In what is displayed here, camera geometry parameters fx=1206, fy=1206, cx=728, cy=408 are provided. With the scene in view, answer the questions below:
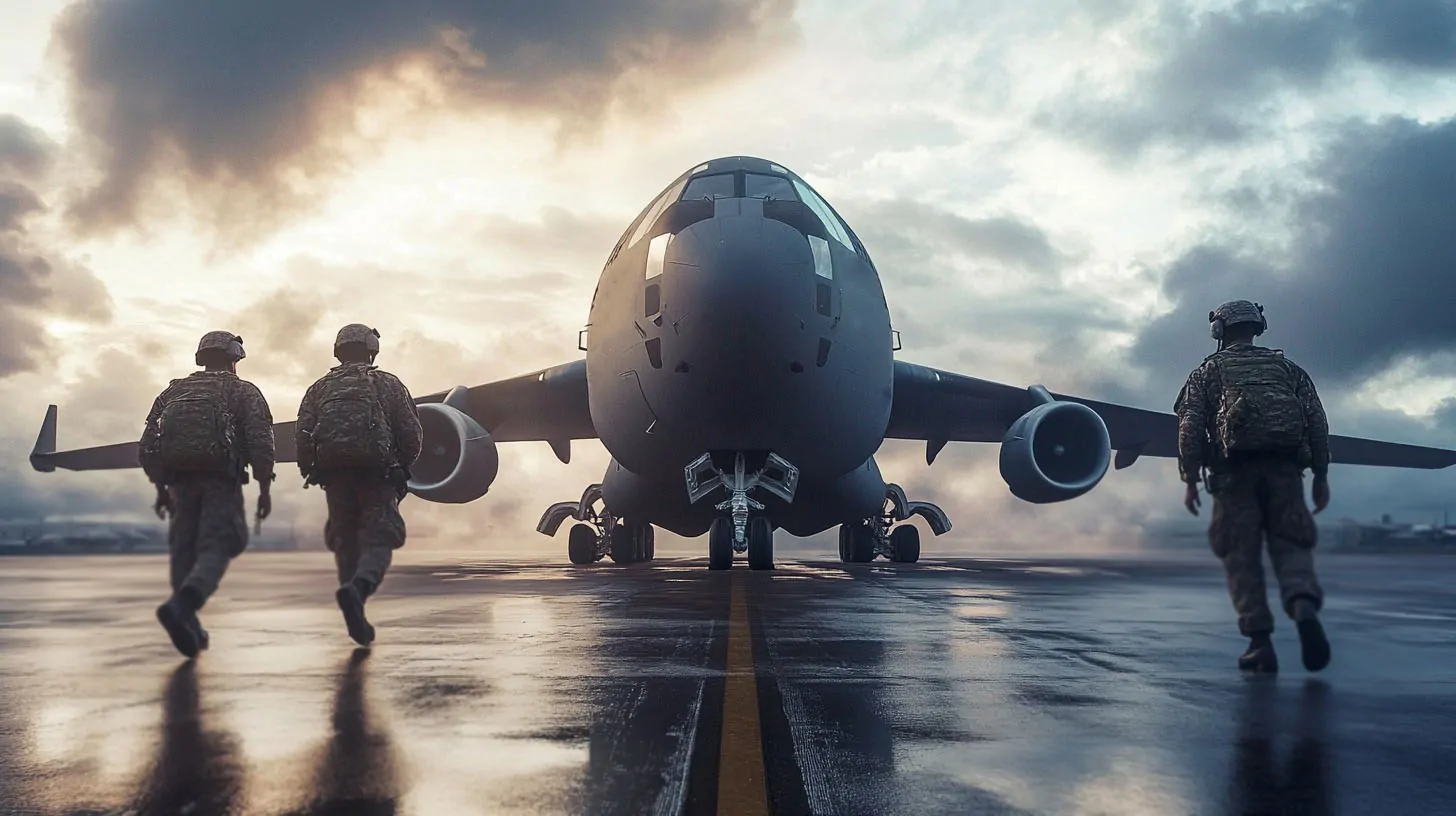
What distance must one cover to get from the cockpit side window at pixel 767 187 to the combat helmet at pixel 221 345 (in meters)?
7.71

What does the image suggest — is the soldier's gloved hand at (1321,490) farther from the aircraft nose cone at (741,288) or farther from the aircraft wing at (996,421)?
the aircraft wing at (996,421)

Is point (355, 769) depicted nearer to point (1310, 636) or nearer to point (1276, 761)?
point (1276, 761)

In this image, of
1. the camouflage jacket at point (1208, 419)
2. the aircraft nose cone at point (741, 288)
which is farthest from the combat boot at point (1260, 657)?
the aircraft nose cone at point (741, 288)

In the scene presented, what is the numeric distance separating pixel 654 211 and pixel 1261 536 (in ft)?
31.2

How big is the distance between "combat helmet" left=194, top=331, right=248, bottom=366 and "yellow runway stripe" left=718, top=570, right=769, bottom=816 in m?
3.33

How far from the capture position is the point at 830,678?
5238 mm

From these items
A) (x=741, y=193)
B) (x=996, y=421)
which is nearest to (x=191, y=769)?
(x=741, y=193)

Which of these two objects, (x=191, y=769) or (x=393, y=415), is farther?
(x=393, y=415)

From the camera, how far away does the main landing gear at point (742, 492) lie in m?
14.1

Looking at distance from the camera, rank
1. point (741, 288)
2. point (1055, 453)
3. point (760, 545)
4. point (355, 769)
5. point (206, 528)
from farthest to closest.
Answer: point (1055, 453) → point (760, 545) → point (741, 288) → point (206, 528) → point (355, 769)

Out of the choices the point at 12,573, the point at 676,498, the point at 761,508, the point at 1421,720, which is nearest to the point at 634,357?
the point at 761,508

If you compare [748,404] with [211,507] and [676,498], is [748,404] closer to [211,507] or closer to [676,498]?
[676,498]

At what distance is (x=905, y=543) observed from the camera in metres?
21.2

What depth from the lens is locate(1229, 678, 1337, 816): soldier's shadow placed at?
3.10 meters
